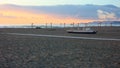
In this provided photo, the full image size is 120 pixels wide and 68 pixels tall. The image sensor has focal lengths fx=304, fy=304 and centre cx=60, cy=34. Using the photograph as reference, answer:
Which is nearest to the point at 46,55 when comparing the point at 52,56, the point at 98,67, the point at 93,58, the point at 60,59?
the point at 52,56

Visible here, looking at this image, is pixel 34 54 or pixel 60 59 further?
pixel 34 54

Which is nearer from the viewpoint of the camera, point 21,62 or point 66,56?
point 21,62

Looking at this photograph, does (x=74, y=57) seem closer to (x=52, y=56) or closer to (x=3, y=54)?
(x=52, y=56)

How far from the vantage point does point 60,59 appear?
14.5m

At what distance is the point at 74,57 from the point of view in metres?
15.1

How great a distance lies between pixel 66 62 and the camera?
13.8 m

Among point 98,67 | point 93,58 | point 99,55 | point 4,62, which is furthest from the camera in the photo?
point 99,55

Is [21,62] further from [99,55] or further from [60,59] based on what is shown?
[99,55]

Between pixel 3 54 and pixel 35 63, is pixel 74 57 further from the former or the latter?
pixel 3 54

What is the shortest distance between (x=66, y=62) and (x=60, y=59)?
0.79 meters

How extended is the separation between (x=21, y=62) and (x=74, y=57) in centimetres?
281

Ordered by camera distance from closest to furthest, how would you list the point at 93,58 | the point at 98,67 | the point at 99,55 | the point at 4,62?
the point at 98,67
the point at 4,62
the point at 93,58
the point at 99,55

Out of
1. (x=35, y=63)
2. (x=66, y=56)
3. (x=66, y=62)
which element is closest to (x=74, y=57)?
(x=66, y=56)

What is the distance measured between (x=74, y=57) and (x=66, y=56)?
48cm
